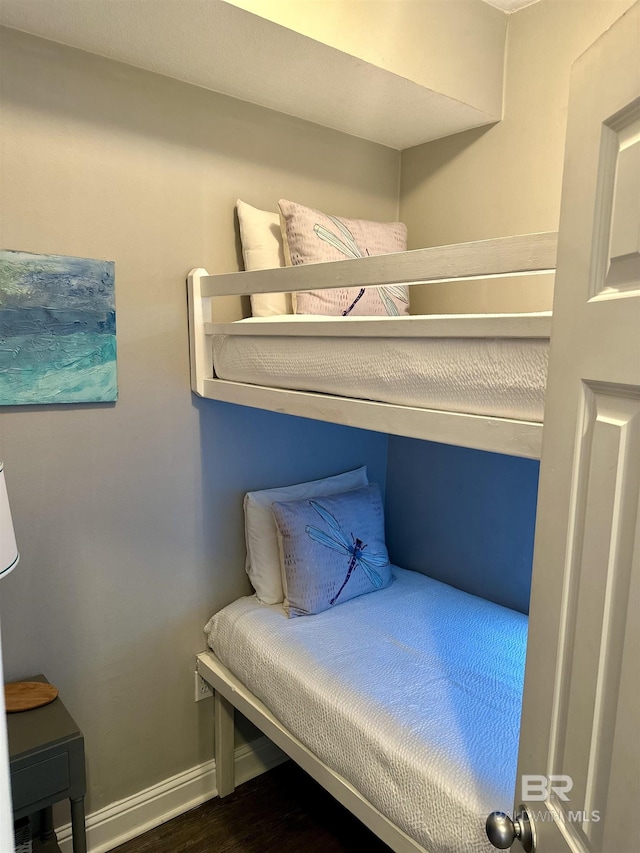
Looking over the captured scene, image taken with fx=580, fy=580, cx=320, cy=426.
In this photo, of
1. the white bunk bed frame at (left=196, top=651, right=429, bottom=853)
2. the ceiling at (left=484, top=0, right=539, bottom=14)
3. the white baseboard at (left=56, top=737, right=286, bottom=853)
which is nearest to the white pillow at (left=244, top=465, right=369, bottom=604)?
the white bunk bed frame at (left=196, top=651, right=429, bottom=853)

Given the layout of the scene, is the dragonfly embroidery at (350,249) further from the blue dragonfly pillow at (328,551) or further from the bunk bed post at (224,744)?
the bunk bed post at (224,744)

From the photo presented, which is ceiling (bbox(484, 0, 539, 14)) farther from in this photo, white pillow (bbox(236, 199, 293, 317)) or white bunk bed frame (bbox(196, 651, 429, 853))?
white bunk bed frame (bbox(196, 651, 429, 853))

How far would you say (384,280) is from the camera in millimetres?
1207

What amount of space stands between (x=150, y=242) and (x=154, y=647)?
1.26m

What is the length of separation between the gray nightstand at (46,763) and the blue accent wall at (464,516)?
1344mm

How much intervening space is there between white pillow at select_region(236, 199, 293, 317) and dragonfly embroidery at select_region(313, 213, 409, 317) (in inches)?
6.6

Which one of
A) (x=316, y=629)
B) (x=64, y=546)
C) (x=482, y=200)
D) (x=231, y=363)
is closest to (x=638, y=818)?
(x=316, y=629)

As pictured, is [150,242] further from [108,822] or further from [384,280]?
[108,822]

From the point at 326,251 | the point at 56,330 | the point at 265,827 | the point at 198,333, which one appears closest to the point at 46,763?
the point at 265,827

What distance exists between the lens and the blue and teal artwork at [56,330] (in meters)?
1.49

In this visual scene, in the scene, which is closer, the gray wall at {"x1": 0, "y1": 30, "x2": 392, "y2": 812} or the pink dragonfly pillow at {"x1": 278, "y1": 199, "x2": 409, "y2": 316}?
the gray wall at {"x1": 0, "y1": 30, "x2": 392, "y2": 812}

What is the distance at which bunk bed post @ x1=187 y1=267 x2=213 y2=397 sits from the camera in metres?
1.76

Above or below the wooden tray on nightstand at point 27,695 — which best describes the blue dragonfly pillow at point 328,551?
above

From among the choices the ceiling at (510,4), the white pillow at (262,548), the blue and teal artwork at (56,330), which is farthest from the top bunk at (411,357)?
the ceiling at (510,4)
